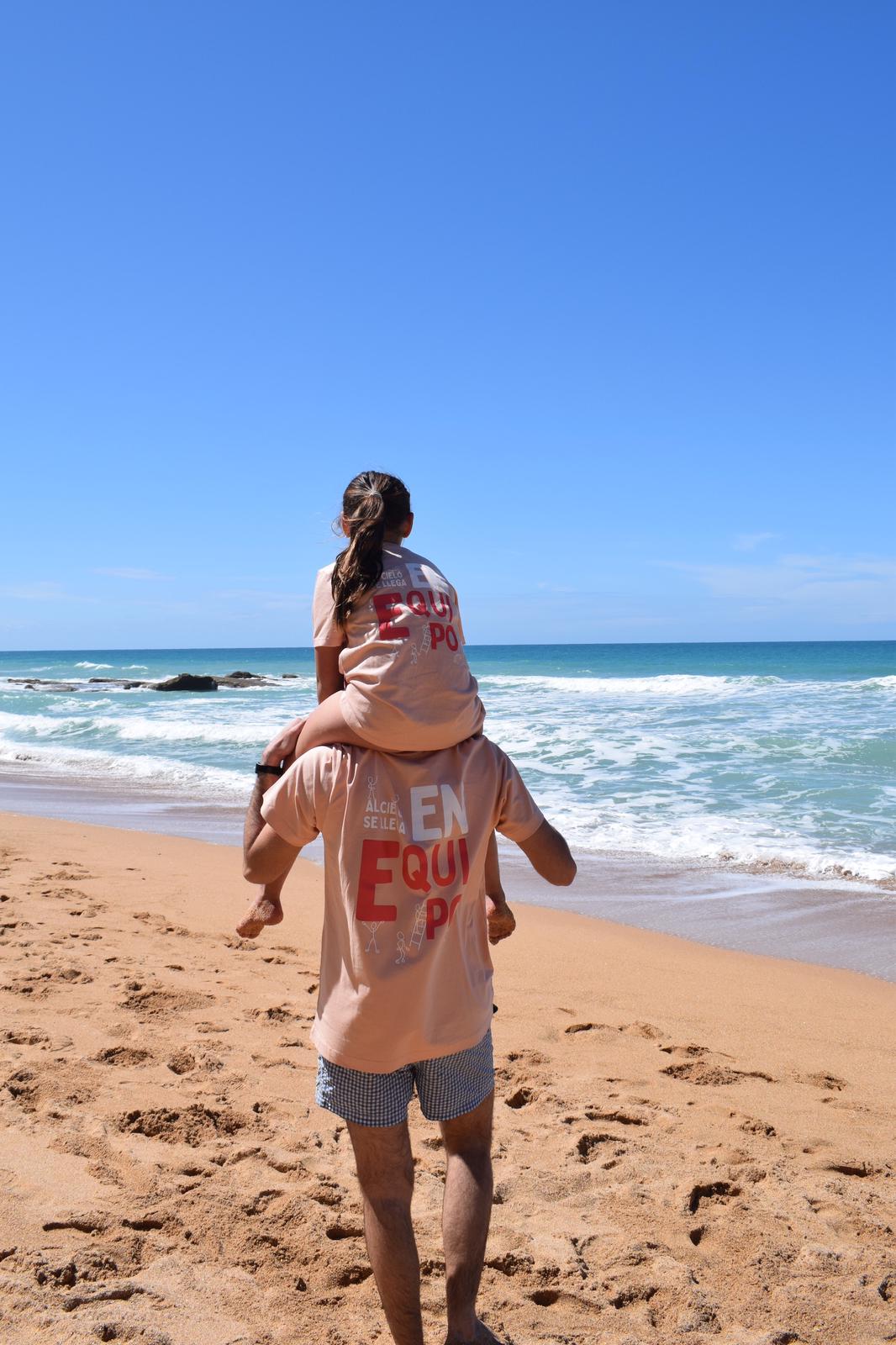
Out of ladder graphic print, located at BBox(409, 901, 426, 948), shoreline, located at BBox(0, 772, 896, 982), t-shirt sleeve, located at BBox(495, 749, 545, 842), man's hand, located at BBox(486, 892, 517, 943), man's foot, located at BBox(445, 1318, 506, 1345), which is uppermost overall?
t-shirt sleeve, located at BBox(495, 749, 545, 842)

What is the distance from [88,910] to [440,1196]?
3.75 meters

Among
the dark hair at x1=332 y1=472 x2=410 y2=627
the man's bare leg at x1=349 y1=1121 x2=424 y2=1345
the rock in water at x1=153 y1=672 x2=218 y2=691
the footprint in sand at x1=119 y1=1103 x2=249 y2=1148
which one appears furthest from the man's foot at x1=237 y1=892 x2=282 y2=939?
the rock in water at x1=153 y1=672 x2=218 y2=691

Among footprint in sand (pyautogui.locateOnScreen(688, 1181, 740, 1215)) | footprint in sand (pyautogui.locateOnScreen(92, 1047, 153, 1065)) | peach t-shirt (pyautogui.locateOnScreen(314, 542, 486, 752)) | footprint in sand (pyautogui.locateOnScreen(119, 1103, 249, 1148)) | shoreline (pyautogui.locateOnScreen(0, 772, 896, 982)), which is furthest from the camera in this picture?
shoreline (pyautogui.locateOnScreen(0, 772, 896, 982))

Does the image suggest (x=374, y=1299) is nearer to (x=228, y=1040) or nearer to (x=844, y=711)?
(x=228, y=1040)

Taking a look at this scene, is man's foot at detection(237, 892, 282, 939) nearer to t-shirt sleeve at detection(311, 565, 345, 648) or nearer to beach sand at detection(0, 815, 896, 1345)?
t-shirt sleeve at detection(311, 565, 345, 648)

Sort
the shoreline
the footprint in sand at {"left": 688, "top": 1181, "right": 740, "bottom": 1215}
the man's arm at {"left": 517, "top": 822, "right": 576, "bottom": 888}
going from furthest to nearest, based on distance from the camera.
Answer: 1. the shoreline
2. the footprint in sand at {"left": 688, "top": 1181, "right": 740, "bottom": 1215}
3. the man's arm at {"left": 517, "top": 822, "right": 576, "bottom": 888}

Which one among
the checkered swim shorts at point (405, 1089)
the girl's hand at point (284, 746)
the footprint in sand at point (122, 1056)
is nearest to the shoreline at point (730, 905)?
the footprint in sand at point (122, 1056)

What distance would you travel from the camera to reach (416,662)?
1.89m

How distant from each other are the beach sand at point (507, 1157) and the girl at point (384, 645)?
1.33 meters

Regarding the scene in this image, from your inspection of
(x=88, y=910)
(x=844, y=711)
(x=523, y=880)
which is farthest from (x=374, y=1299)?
(x=844, y=711)

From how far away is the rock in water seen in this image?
35.4 m

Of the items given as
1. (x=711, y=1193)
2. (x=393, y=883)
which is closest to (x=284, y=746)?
(x=393, y=883)

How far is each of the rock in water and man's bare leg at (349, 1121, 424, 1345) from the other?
34.5 meters

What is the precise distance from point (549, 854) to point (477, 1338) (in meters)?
1.02
